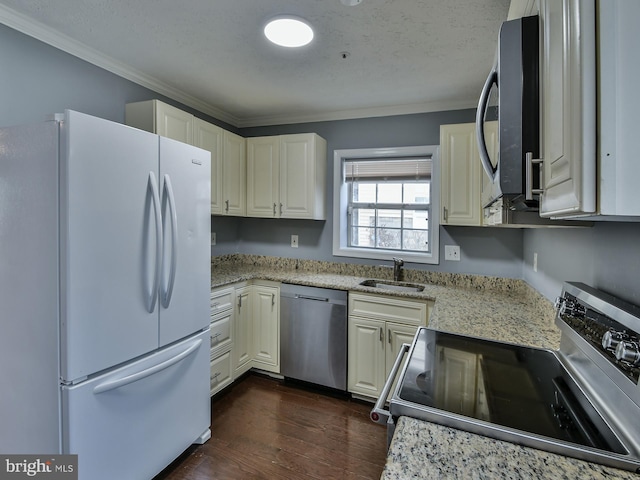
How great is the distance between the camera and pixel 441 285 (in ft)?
8.81

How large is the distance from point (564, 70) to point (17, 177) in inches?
72.3

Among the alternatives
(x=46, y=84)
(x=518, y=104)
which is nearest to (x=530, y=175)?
(x=518, y=104)

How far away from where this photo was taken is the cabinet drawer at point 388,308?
2.28m

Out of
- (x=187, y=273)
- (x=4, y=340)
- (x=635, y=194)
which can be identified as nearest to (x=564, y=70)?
(x=635, y=194)

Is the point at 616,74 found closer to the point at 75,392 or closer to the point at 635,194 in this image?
the point at 635,194

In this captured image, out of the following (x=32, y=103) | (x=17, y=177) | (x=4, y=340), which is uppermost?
(x=32, y=103)

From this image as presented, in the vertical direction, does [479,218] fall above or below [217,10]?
below

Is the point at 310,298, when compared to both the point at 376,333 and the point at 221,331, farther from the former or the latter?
the point at 221,331

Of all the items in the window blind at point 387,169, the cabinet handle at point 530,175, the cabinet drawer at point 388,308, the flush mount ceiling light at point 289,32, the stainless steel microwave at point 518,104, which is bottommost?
the cabinet drawer at point 388,308

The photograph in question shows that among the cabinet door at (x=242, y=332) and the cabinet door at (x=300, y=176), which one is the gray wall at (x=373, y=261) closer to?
the cabinet door at (x=300, y=176)

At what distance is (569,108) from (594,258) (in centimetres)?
94

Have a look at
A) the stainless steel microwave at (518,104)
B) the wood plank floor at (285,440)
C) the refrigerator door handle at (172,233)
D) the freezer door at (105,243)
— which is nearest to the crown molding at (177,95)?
the freezer door at (105,243)

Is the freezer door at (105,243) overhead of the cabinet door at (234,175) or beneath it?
beneath

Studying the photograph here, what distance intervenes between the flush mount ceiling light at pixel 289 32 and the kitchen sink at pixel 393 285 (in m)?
1.77
